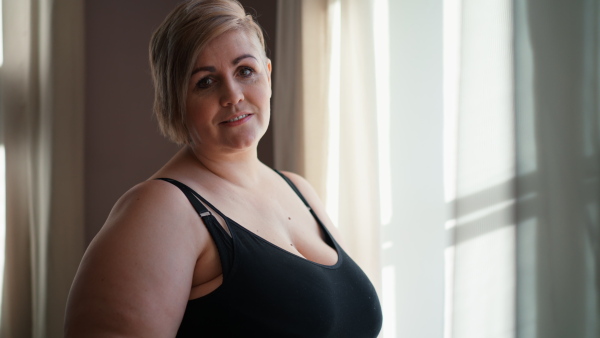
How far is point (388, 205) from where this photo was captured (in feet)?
6.60

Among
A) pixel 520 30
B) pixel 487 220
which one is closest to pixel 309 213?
pixel 487 220

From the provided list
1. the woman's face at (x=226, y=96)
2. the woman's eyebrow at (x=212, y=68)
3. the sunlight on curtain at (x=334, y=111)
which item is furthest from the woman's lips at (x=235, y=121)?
the sunlight on curtain at (x=334, y=111)

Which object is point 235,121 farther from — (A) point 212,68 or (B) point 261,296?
(B) point 261,296

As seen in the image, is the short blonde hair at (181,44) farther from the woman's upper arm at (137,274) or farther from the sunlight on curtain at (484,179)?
the sunlight on curtain at (484,179)

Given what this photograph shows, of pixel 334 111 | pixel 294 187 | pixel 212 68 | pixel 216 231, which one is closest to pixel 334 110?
pixel 334 111

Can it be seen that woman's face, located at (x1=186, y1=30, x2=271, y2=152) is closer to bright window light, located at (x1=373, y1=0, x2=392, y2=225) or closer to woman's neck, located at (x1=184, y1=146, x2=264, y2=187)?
woman's neck, located at (x1=184, y1=146, x2=264, y2=187)

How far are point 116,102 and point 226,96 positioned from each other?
1.61 m

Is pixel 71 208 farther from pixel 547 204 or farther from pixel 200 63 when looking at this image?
pixel 547 204

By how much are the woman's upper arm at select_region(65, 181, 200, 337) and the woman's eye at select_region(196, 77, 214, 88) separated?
283mm

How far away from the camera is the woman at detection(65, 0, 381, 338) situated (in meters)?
0.96

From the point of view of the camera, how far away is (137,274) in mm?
957

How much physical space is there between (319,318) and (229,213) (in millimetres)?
279

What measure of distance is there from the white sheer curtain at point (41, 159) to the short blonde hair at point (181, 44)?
4.39 feet

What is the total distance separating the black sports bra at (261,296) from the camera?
41.1 inches
